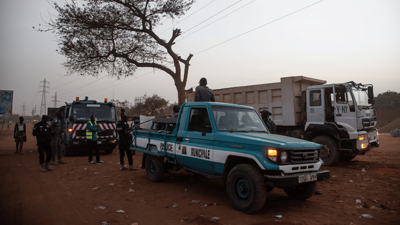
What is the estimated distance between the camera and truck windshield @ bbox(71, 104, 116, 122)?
36.9 feet

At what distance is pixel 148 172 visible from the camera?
6.68 m

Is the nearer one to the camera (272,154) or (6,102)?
(272,154)

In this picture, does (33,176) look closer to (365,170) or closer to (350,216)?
(350,216)

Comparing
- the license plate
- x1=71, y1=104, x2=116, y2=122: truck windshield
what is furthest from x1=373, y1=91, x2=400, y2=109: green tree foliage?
the license plate

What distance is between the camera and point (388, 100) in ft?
111

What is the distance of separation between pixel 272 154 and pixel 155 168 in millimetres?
3413

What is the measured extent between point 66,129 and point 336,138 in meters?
11.0

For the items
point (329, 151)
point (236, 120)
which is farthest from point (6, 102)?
point (329, 151)

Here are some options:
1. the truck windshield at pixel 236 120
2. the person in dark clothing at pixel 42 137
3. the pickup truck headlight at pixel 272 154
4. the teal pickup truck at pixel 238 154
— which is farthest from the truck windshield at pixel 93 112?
the pickup truck headlight at pixel 272 154

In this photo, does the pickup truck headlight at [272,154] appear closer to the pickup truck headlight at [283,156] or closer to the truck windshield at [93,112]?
the pickup truck headlight at [283,156]

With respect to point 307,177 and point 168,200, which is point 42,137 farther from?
point 307,177

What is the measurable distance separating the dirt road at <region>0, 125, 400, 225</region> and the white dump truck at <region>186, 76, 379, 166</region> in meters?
1.04

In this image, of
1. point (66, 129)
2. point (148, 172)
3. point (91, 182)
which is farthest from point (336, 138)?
point (66, 129)

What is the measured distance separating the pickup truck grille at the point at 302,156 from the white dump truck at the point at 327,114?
4.56 m
